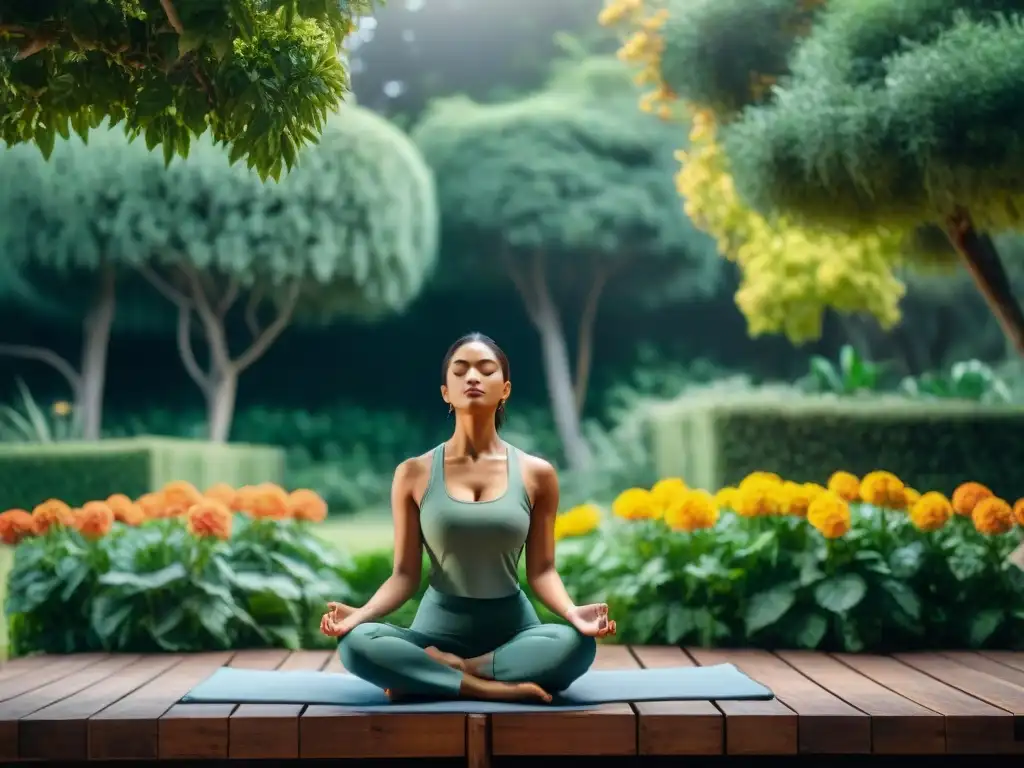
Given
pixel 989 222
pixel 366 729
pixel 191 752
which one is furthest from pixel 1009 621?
pixel 191 752

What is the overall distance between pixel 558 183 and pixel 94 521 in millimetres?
9948

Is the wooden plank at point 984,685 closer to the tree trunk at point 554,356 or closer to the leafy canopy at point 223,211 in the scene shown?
the leafy canopy at point 223,211

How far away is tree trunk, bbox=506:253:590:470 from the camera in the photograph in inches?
519

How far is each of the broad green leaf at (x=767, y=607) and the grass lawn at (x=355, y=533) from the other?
3376mm

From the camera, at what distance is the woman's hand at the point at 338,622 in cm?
276

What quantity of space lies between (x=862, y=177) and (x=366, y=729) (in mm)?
2996

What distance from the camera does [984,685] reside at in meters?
3.19

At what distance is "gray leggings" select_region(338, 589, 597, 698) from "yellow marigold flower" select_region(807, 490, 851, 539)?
1268 millimetres

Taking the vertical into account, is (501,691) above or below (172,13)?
below

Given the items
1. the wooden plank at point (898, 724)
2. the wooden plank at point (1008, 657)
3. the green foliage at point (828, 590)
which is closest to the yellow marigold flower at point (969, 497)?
the green foliage at point (828, 590)

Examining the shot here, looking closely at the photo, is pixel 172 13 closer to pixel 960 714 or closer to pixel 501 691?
pixel 501 691

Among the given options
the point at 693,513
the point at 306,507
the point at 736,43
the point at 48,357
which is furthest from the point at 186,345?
the point at 693,513

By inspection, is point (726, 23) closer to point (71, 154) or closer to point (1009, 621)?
point (1009, 621)

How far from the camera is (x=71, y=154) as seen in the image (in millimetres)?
9898
